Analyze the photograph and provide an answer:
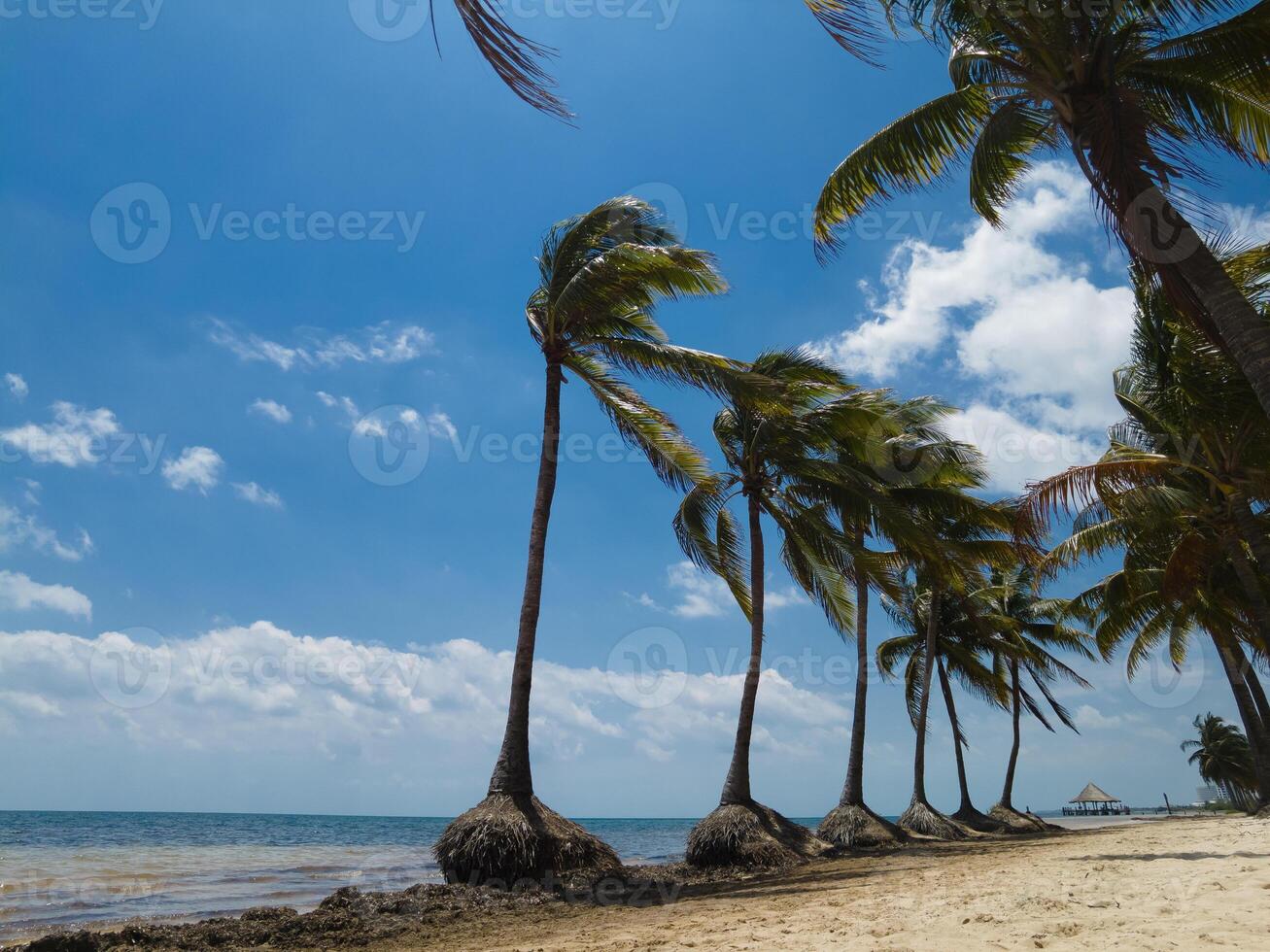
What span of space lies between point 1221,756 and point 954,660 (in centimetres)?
3504

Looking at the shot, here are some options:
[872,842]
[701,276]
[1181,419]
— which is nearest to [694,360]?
[701,276]

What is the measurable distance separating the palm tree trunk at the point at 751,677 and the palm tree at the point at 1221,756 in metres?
44.2

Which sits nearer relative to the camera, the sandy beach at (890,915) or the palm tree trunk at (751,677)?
the sandy beach at (890,915)

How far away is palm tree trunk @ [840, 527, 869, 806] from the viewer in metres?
17.9

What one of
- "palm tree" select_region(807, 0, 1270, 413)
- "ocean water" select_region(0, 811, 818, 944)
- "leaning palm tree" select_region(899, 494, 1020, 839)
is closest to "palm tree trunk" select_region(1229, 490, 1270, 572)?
"leaning palm tree" select_region(899, 494, 1020, 839)

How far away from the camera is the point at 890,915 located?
5.98 metres

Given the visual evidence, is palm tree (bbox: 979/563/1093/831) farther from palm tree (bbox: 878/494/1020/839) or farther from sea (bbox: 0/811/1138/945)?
sea (bbox: 0/811/1138/945)

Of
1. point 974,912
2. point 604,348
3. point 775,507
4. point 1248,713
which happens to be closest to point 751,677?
point 775,507

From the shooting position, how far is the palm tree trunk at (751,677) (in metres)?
14.3

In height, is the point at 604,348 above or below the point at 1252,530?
above

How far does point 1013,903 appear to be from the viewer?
5781 mm

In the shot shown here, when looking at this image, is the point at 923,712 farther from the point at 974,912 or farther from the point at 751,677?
the point at 974,912

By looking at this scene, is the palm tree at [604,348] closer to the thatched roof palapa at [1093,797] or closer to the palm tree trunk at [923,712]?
the palm tree trunk at [923,712]

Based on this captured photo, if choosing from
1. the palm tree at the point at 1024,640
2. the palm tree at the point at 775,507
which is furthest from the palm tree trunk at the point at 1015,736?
the palm tree at the point at 775,507
